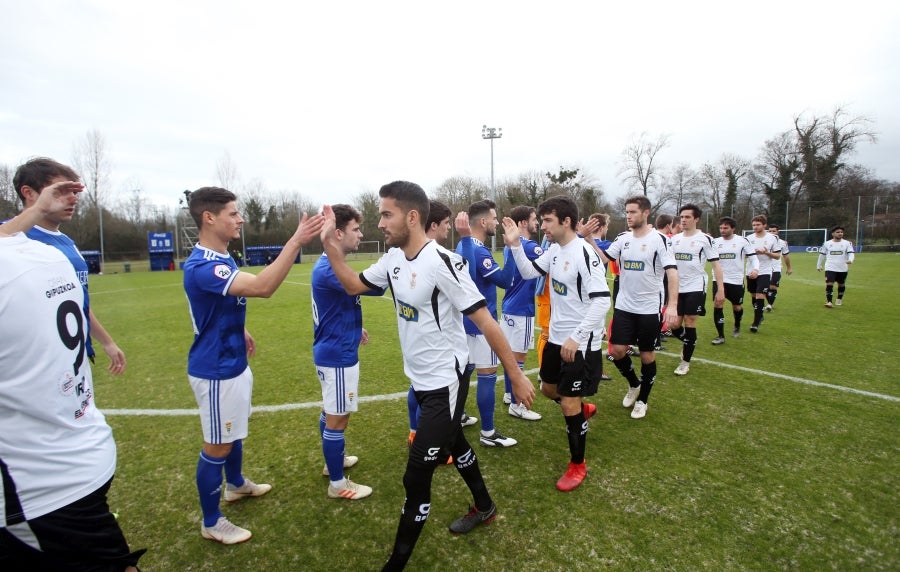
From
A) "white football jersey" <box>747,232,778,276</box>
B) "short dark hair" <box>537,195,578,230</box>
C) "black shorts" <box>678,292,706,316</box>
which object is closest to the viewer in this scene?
"short dark hair" <box>537,195,578,230</box>

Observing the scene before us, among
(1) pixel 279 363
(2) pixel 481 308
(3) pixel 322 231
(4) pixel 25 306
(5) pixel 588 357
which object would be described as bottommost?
(1) pixel 279 363

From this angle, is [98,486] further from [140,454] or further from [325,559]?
[140,454]

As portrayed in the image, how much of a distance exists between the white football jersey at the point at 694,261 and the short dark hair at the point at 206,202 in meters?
6.73

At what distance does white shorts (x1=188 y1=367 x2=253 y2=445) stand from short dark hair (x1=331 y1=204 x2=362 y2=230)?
1392 mm

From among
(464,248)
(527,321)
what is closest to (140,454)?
(464,248)

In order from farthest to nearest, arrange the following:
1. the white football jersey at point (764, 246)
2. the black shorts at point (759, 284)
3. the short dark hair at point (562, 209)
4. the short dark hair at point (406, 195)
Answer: the white football jersey at point (764, 246), the black shorts at point (759, 284), the short dark hair at point (562, 209), the short dark hair at point (406, 195)

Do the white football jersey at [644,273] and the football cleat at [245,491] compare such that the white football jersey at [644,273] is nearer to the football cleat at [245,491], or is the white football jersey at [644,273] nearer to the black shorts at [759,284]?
the football cleat at [245,491]

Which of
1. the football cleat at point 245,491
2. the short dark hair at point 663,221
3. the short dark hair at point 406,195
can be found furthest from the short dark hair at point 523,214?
the short dark hair at point 663,221

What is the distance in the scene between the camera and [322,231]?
2771 millimetres

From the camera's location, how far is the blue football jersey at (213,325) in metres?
2.71

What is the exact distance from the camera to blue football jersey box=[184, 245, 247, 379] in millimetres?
2713

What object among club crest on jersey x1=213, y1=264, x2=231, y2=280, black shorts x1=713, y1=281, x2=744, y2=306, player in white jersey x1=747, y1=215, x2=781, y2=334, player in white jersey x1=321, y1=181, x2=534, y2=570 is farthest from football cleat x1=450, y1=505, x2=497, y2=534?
player in white jersey x1=747, y1=215, x2=781, y2=334

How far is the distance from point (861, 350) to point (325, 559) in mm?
9263

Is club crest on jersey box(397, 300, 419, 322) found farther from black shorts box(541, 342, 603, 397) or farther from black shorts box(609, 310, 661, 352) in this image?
black shorts box(609, 310, 661, 352)
